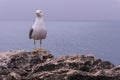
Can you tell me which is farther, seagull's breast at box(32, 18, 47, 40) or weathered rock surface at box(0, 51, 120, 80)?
seagull's breast at box(32, 18, 47, 40)

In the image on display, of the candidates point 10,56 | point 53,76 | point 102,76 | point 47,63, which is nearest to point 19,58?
point 10,56

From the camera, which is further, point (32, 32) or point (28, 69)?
point (32, 32)

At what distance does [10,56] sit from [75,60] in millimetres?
2131

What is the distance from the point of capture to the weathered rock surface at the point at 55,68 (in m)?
9.55

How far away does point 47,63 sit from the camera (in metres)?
10.3

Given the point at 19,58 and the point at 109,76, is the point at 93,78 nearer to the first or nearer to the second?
the point at 109,76

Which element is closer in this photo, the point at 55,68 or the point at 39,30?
the point at 55,68

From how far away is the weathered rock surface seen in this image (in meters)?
9.55

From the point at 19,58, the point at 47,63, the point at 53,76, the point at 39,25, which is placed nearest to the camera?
the point at 53,76

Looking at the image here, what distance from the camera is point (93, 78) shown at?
9.59 metres

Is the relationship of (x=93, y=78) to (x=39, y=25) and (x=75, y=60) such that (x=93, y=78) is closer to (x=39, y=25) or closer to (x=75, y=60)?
(x=75, y=60)

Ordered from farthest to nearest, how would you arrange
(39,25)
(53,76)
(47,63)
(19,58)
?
(39,25), (19,58), (47,63), (53,76)

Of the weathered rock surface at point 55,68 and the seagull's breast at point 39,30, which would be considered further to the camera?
the seagull's breast at point 39,30

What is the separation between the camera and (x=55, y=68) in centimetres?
1012
